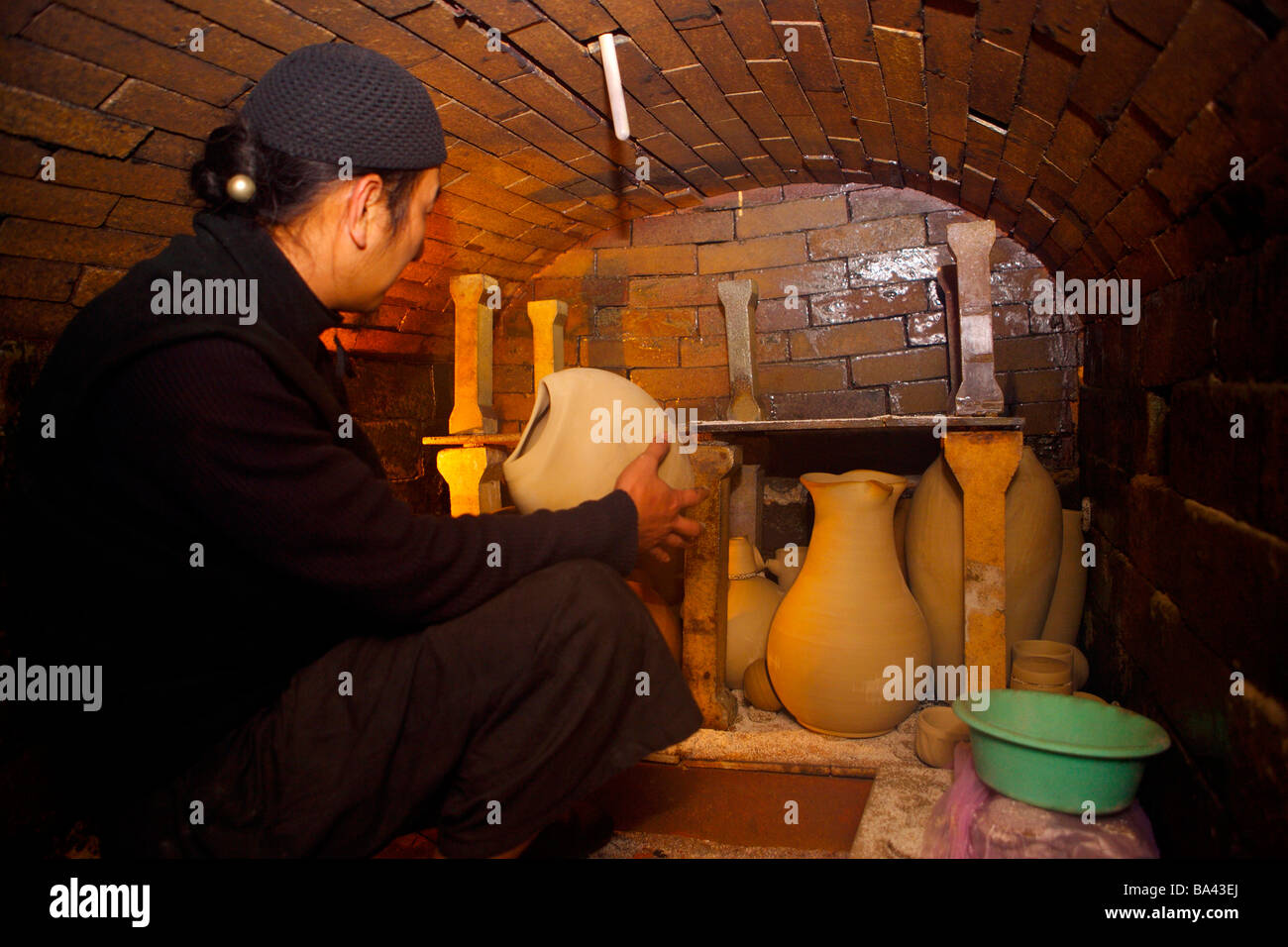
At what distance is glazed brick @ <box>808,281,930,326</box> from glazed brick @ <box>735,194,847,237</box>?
1.10ft

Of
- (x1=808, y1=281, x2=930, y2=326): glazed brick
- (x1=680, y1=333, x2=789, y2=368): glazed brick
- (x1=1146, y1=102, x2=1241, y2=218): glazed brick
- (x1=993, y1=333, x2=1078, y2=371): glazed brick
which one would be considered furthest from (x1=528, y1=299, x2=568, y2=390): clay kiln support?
(x1=1146, y1=102, x2=1241, y2=218): glazed brick

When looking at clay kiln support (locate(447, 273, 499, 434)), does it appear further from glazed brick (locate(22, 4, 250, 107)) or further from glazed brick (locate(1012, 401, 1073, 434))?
glazed brick (locate(1012, 401, 1073, 434))

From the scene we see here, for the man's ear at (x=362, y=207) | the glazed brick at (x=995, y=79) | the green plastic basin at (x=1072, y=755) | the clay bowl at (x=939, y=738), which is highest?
the glazed brick at (x=995, y=79)

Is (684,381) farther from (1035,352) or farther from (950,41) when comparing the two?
(950,41)

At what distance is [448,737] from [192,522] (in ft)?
1.89

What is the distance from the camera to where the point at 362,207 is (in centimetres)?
148

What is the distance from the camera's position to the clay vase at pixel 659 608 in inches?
101

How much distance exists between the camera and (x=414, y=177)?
1536 mm

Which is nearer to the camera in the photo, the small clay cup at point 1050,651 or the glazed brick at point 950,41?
the glazed brick at point 950,41

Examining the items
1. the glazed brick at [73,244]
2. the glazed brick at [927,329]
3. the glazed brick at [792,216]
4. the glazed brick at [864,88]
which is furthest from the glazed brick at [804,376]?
the glazed brick at [73,244]

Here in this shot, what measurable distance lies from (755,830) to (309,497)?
150cm

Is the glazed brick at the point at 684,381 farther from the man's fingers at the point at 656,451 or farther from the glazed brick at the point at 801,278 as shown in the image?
the man's fingers at the point at 656,451

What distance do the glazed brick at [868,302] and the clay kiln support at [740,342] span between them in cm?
54
